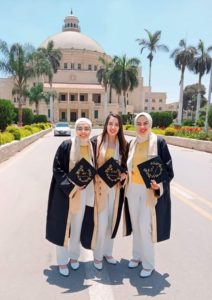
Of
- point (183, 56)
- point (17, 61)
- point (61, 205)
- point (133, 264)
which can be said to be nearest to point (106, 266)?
point (133, 264)

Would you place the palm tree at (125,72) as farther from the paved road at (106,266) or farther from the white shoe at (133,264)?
the white shoe at (133,264)

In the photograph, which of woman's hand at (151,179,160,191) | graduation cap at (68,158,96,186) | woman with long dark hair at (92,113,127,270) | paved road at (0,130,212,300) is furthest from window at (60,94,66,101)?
woman's hand at (151,179,160,191)

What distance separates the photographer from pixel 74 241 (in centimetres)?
381

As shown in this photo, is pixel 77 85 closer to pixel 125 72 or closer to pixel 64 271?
pixel 125 72

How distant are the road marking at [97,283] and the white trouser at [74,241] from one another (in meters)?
0.23

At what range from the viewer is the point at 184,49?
47.9 metres

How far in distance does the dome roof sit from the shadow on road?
9649cm

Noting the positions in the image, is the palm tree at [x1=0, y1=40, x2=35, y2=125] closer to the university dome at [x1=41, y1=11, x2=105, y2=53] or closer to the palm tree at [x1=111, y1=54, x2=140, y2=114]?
the palm tree at [x1=111, y1=54, x2=140, y2=114]

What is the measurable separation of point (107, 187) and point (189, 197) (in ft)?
14.5

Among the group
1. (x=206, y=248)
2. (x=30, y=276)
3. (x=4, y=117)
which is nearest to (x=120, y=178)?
(x=30, y=276)

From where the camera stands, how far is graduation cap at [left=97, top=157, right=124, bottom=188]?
3.54 metres

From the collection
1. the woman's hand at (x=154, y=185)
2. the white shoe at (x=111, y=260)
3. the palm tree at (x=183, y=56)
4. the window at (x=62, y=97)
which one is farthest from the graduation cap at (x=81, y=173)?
the window at (x=62, y=97)

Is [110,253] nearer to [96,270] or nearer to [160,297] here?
[96,270]

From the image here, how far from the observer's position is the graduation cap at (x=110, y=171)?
3.54m
